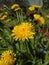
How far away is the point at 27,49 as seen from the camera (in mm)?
1916

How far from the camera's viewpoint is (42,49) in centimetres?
200

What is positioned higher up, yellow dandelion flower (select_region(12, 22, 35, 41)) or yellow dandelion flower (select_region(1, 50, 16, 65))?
yellow dandelion flower (select_region(12, 22, 35, 41))

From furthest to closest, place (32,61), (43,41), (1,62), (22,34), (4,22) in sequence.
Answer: (4,22)
(43,41)
(32,61)
(22,34)
(1,62)

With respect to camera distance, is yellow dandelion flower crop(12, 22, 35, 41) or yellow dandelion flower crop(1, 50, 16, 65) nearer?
yellow dandelion flower crop(1, 50, 16, 65)

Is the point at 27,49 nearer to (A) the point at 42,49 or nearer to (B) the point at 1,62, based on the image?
(A) the point at 42,49

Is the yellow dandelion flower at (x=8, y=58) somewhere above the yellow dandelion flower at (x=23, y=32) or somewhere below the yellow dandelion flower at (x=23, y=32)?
below

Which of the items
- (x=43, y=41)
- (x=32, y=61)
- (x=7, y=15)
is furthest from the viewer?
(x=7, y=15)

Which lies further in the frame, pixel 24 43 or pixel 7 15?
pixel 7 15

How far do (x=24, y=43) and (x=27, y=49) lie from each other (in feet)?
0.16

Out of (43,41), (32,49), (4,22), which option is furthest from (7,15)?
(32,49)

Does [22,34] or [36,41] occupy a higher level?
[22,34]

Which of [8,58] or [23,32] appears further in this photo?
[23,32]

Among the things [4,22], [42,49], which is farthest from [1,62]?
[4,22]

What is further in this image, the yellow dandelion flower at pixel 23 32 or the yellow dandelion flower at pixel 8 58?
the yellow dandelion flower at pixel 23 32
